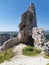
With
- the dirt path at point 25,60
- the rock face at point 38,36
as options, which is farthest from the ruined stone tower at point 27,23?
the dirt path at point 25,60

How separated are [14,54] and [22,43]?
7.82m

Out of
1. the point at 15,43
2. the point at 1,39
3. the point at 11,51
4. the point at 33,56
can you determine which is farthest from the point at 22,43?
the point at 1,39

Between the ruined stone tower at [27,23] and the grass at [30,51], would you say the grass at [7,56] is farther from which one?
the ruined stone tower at [27,23]

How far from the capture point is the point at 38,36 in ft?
146

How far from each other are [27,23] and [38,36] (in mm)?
5440

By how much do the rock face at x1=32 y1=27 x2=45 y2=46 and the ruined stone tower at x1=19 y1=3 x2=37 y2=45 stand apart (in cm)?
135

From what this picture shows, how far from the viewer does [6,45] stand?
149 feet

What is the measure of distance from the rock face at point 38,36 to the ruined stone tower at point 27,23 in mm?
1348

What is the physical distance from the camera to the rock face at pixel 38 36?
1688 inches

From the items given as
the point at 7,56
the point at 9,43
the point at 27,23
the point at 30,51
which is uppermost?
the point at 27,23

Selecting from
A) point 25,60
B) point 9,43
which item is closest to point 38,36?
point 9,43

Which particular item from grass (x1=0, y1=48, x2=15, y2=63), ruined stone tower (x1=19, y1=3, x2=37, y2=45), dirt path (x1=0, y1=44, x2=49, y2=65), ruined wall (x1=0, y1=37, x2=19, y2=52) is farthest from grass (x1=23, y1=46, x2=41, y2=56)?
ruined stone tower (x1=19, y1=3, x2=37, y2=45)

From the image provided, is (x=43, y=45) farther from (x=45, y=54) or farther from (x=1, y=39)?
(x=1, y=39)

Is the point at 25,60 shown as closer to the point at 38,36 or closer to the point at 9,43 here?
the point at 38,36
